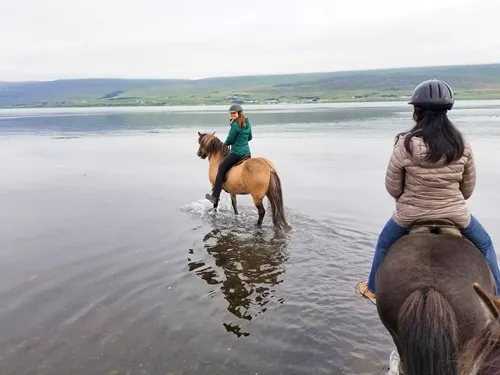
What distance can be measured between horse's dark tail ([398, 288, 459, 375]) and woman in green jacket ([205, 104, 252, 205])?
7396 mm

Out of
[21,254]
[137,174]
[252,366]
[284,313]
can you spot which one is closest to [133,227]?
[21,254]

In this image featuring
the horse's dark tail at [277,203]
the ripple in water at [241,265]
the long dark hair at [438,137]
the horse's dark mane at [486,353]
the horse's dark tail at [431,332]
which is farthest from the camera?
the horse's dark tail at [277,203]

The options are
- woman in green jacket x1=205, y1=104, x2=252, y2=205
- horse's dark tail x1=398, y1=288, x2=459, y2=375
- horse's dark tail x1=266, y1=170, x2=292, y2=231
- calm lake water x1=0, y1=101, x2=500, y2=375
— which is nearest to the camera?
horse's dark tail x1=398, y1=288, x2=459, y2=375

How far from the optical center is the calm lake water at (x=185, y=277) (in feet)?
15.8

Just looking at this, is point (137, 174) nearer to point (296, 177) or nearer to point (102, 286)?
point (296, 177)

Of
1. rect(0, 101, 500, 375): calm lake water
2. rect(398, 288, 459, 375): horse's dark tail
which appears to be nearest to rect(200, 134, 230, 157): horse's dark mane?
rect(0, 101, 500, 375): calm lake water

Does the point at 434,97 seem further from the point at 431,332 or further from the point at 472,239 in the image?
the point at 431,332

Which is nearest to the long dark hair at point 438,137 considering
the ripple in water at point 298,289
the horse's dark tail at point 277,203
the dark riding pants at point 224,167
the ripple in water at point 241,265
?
the ripple in water at point 298,289

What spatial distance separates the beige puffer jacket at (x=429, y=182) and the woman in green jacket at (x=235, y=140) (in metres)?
6.40

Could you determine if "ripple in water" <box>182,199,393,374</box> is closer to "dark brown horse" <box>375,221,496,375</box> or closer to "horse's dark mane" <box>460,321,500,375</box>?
"dark brown horse" <box>375,221,496,375</box>

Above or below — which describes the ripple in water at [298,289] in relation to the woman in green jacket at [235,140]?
below

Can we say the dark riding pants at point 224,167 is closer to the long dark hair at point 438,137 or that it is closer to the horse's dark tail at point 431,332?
the long dark hair at point 438,137

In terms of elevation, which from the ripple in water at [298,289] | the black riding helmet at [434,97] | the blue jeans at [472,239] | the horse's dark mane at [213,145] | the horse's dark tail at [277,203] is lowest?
the ripple in water at [298,289]

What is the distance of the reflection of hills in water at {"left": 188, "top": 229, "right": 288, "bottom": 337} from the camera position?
6.07 meters
